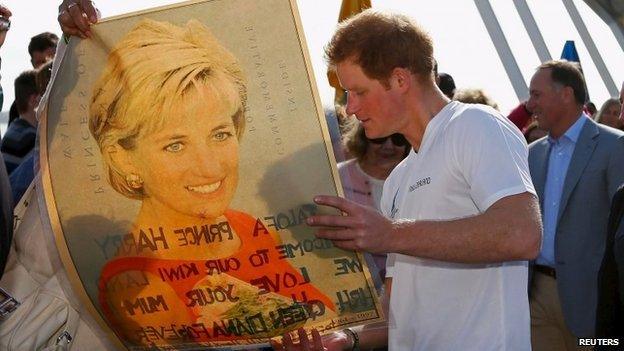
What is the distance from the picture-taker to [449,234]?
2.79 metres

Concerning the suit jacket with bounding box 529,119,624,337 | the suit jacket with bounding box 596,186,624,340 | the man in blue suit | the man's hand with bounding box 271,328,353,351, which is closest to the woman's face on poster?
the man's hand with bounding box 271,328,353,351

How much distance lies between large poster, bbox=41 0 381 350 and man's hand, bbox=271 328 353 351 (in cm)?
6

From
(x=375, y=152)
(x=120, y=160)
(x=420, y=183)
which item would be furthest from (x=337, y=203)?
(x=375, y=152)

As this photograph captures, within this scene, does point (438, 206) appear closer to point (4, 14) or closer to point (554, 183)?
point (4, 14)

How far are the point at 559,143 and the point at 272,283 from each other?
3.98m

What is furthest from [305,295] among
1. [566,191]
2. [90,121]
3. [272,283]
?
[566,191]

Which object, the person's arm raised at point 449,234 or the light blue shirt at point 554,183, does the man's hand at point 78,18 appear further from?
the light blue shirt at point 554,183

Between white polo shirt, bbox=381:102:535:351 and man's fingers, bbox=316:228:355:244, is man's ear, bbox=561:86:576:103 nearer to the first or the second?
white polo shirt, bbox=381:102:535:351

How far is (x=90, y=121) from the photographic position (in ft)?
10.2

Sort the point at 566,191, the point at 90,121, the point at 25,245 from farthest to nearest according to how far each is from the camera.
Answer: the point at 566,191
the point at 25,245
the point at 90,121

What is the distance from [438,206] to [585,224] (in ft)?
11.4

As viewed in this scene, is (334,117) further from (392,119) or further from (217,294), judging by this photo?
(217,294)

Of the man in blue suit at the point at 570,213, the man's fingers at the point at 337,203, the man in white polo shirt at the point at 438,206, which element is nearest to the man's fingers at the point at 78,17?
the man in white polo shirt at the point at 438,206

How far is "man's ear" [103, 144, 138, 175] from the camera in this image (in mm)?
3086
